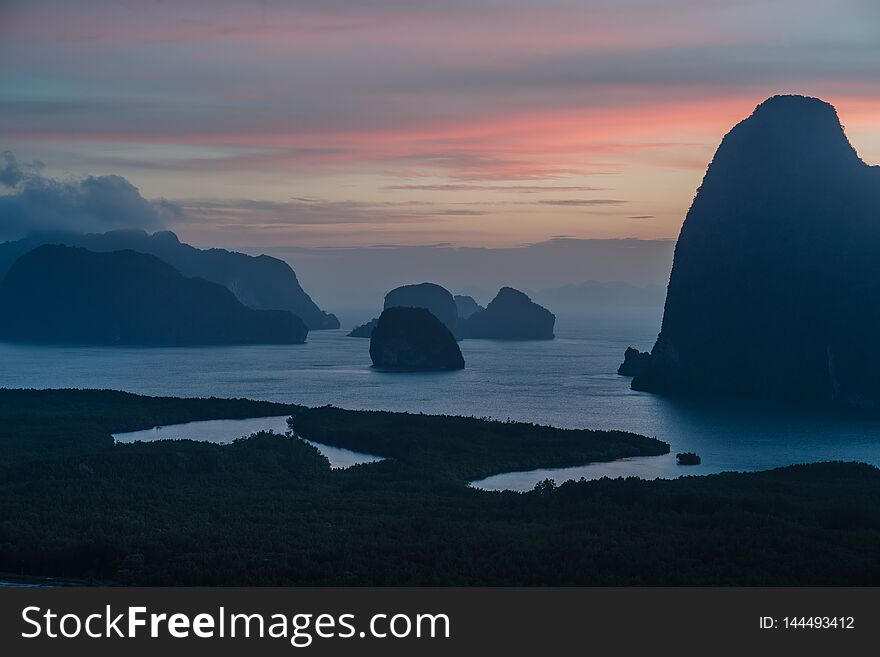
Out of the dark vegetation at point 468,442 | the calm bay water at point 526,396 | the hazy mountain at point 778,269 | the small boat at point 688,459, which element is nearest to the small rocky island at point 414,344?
the calm bay water at point 526,396

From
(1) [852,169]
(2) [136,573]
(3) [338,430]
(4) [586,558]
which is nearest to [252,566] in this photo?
(2) [136,573]

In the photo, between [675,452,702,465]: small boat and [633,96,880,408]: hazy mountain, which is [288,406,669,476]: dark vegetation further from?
[633,96,880,408]: hazy mountain

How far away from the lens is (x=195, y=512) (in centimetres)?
5088

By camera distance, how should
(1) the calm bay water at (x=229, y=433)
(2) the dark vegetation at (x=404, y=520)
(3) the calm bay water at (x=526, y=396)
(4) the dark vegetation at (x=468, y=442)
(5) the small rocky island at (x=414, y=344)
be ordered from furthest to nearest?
1. (5) the small rocky island at (x=414, y=344)
2. (3) the calm bay water at (x=526, y=396)
3. (1) the calm bay water at (x=229, y=433)
4. (4) the dark vegetation at (x=468, y=442)
5. (2) the dark vegetation at (x=404, y=520)

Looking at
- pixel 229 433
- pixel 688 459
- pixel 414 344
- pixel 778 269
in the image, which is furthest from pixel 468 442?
pixel 414 344

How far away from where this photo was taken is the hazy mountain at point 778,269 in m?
128

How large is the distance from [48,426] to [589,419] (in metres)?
46.8

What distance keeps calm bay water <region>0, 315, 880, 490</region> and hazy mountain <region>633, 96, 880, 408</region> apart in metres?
11.3

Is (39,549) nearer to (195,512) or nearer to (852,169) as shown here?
(195,512)

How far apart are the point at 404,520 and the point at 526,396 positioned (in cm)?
7883

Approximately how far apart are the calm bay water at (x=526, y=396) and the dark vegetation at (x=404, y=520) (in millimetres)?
10741

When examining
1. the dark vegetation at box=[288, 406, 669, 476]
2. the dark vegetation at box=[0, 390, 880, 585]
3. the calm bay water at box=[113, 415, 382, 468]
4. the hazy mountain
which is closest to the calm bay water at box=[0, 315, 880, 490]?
the dark vegetation at box=[288, 406, 669, 476]

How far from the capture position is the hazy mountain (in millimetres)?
128375

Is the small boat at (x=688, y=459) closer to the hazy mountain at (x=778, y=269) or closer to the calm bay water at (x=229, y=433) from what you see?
the calm bay water at (x=229, y=433)
